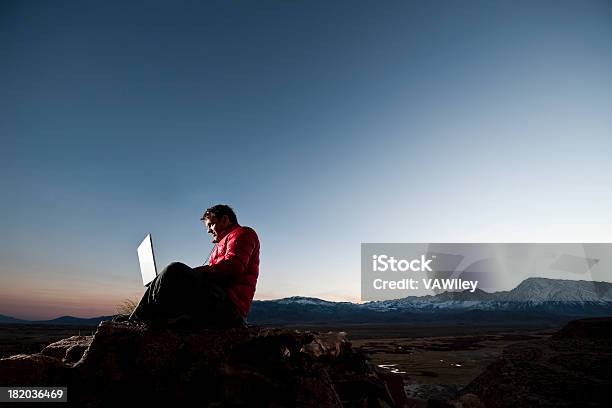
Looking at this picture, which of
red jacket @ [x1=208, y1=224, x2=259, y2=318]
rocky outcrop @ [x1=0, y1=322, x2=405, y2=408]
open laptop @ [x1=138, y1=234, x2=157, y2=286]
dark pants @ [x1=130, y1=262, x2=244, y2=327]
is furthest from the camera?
red jacket @ [x1=208, y1=224, x2=259, y2=318]

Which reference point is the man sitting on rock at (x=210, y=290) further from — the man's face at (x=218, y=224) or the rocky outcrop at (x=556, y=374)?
the rocky outcrop at (x=556, y=374)

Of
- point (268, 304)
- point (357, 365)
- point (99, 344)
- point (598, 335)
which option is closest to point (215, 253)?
point (99, 344)

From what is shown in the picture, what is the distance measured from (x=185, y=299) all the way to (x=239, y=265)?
0.59m

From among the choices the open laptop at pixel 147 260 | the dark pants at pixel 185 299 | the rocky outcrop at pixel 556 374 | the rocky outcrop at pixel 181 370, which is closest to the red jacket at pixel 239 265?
the dark pants at pixel 185 299

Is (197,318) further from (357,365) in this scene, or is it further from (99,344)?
(357,365)

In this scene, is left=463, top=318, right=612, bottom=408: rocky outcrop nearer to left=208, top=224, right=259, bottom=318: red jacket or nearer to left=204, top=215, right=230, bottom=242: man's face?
left=208, top=224, right=259, bottom=318: red jacket

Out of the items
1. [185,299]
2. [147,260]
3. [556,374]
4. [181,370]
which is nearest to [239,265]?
[185,299]

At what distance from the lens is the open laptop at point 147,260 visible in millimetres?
3207

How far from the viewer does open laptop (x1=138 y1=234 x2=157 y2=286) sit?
3.21 metres

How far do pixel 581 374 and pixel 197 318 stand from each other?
531 centimetres

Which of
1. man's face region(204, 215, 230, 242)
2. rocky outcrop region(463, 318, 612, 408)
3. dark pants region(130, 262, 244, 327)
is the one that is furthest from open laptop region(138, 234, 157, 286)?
rocky outcrop region(463, 318, 612, 408)

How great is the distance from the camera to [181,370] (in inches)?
113

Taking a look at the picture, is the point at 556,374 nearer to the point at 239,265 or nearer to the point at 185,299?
the point at 239,265

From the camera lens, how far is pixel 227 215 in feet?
13.4
